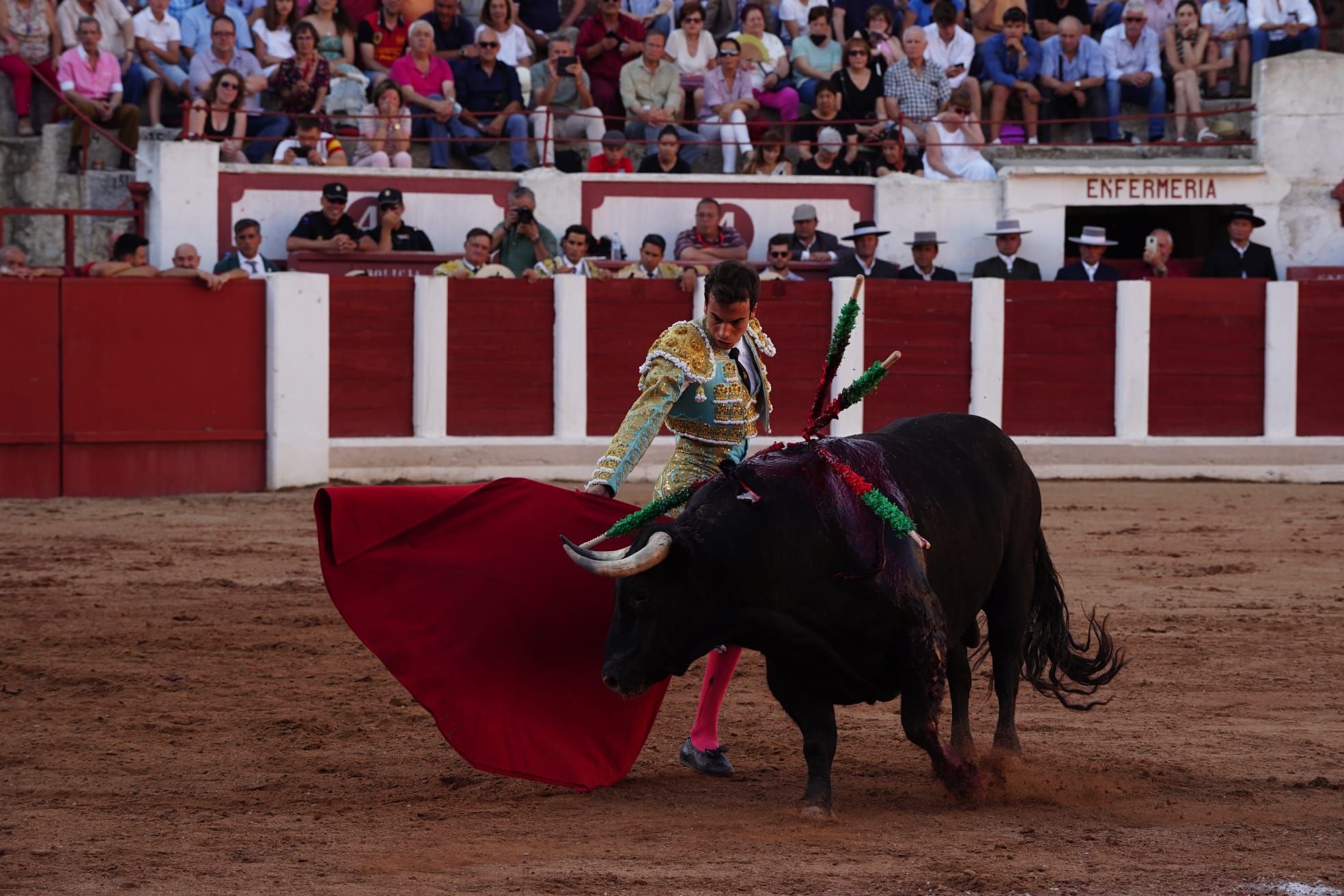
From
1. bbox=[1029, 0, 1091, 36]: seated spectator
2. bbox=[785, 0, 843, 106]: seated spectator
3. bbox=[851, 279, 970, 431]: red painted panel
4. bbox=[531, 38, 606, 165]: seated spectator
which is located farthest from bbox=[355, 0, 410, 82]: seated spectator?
bbox=[1029, 0, 1091, 36]: seated spectator

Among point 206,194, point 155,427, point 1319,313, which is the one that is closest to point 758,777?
point 155,427

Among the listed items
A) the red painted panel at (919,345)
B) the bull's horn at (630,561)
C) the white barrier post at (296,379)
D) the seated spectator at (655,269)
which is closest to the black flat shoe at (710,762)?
the bull's horn at (630,561)

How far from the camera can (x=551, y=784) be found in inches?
148

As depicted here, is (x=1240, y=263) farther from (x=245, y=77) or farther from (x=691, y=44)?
(x=245, y=77)

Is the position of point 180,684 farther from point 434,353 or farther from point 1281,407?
point 1281,407

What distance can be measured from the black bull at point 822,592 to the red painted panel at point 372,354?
6.41m

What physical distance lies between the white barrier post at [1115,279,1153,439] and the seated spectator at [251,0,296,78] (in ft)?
18.0

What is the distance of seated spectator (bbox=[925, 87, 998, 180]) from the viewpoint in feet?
37.2

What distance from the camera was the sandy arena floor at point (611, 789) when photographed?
3.03 m

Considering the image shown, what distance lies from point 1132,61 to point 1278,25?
3.86ft

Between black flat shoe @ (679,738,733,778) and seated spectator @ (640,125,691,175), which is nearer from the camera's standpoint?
black flat shoe @ (679,738,733,778)


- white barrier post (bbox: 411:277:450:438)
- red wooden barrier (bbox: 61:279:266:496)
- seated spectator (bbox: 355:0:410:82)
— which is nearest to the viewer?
red wooden barrier (bbox: 61:279:266:496)

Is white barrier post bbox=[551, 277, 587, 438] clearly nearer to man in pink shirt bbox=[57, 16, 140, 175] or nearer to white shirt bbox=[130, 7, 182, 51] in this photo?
man in pink shirt bbox=[57, 16, 140, 175]

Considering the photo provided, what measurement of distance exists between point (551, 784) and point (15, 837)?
1.12 m
